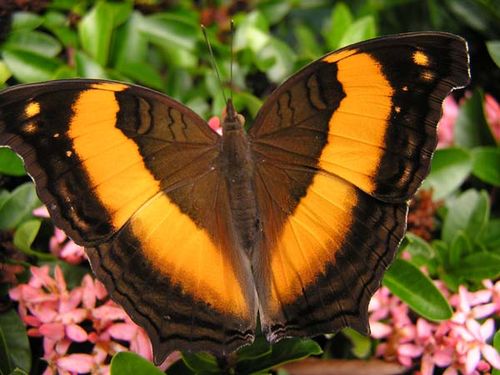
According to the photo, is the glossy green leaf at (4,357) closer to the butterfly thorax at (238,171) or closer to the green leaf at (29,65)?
the butterfly thorax at (238,171)

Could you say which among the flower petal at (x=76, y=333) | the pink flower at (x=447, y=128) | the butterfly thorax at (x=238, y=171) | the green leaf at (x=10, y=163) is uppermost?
the butterfly thorax at (x=238, y=171)

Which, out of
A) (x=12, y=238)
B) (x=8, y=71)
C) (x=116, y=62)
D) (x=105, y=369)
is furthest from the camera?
(x=116, y=62)

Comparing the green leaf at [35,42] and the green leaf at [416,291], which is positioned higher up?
the green leaf at [35,42]

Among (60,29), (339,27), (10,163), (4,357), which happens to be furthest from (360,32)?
(4,357)

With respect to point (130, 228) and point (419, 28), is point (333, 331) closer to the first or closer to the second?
point (130, 228)

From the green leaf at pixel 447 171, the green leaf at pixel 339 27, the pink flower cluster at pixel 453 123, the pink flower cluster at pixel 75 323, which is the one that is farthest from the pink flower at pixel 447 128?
the pink flower cluster at pixel 75 323

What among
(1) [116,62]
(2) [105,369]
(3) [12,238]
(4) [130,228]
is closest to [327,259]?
(4) [130,228]
